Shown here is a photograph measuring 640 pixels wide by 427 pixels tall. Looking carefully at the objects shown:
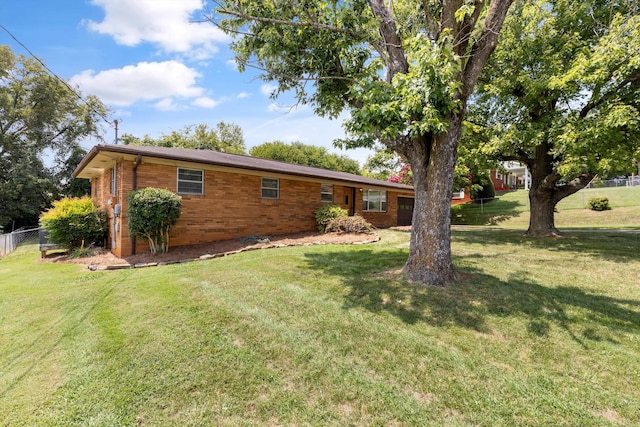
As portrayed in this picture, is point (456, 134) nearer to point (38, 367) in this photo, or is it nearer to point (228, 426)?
point (228, 426)

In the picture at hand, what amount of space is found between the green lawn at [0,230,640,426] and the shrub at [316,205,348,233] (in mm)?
6729

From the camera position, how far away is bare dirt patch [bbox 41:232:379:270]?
792cm

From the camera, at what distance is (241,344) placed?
10.9 ft

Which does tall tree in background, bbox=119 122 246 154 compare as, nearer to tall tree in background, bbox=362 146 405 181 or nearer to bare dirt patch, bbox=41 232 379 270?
tall tree in background, bbox=362 146 405 181

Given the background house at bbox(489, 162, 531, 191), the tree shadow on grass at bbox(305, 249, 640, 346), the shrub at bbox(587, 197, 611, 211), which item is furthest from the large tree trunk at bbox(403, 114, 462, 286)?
the background house at bbox(489, 162, 531, 191)

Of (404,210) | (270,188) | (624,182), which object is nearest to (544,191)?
(404,210)

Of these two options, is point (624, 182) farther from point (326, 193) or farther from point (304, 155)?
point (304, 155)

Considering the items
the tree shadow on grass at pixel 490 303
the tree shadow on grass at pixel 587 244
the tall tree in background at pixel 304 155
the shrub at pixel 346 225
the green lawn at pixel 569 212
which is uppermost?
the tall tree in background at pixel 304 155

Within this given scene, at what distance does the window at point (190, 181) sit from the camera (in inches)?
379

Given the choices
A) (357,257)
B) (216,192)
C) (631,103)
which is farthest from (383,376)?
(631,103)

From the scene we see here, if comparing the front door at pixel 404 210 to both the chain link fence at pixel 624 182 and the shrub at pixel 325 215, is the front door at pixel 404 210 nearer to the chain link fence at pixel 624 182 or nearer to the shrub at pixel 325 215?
the shrub at pixel 325 215

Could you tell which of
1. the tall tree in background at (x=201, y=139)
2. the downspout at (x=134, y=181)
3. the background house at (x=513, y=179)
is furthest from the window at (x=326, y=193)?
the background house at (x=513, y=179)

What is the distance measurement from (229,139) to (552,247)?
36071 millimetres

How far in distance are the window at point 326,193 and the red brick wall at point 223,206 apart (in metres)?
0.32
